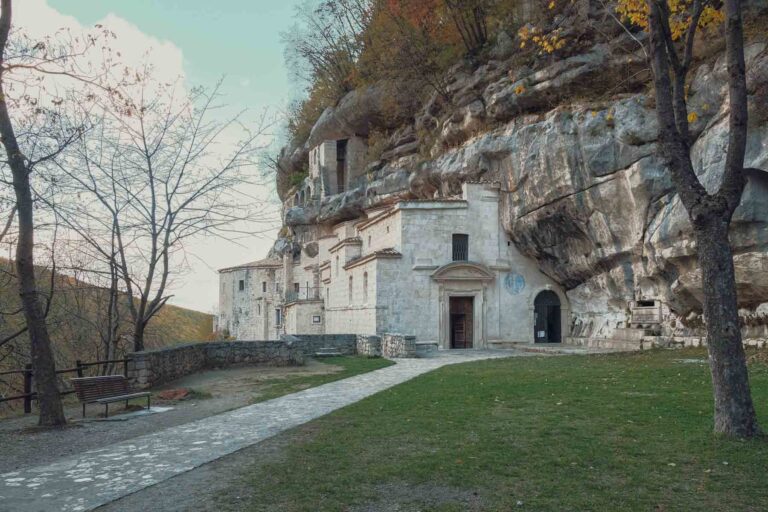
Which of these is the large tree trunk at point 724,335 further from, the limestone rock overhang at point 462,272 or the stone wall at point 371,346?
the limestone rock overhang at point 462,272

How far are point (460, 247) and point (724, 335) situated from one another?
21532 mm

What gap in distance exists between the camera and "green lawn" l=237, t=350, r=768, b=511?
16.7 feet

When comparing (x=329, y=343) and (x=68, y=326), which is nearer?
(x=68, y=326)

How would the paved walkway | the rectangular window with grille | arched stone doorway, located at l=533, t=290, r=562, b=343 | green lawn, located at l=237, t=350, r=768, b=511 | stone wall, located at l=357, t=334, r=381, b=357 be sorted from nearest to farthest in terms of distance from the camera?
green lawn, located at l=237, t=350, r=768, b=511, the paved walkway, stone wall, located at l=357, t=334, r=381, b=357, the rectangular window with grille, arched stone doorway, located at l=533, t=290, r=562, b=343

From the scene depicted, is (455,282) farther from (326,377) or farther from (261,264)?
(261,264)

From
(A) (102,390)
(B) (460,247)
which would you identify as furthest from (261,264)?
(A) (102,390)

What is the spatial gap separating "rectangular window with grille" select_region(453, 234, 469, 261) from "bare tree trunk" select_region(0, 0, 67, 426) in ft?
68.3

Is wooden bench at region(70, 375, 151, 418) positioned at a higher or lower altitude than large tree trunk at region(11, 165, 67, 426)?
lower

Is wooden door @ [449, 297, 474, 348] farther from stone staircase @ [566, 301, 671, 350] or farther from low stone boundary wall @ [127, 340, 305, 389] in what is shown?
low stone boundary wall @ [127, 340, 305, 389]

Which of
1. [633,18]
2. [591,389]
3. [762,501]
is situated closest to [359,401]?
[591,389]

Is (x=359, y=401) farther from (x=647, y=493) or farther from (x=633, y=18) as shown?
(x=633, y=18)

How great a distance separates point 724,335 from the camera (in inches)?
271

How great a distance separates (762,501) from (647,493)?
2.87 ft

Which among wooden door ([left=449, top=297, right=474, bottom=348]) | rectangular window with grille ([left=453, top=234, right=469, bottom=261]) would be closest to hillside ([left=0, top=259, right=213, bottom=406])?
wooden door ([left=449, top=297, right=474, bottom=348])
